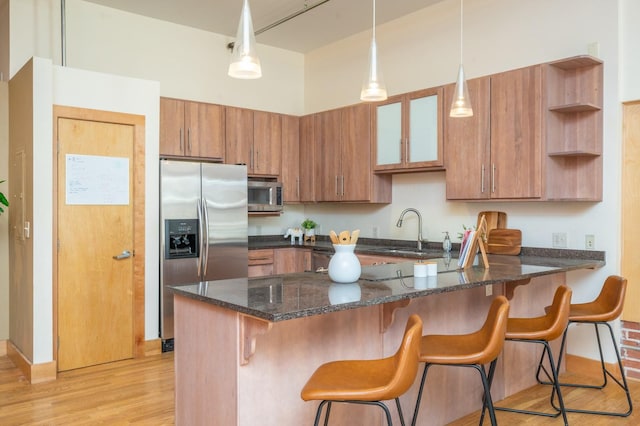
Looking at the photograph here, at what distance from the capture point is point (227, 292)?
86.6 inches

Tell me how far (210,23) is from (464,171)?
308cm

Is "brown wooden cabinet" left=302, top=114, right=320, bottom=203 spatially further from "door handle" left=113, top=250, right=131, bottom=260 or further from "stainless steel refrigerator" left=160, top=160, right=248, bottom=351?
"door handle" left=113, top=250, right=131, bottom=260

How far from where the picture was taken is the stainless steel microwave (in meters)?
5.33

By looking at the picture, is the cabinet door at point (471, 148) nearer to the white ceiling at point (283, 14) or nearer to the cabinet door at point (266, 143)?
the white ceiling at point (283, 14)

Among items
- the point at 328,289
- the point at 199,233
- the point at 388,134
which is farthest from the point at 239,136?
the point at 328,289

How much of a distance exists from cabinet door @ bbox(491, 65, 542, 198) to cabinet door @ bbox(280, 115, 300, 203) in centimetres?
245

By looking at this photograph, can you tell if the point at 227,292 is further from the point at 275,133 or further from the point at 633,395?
the point at 275,133

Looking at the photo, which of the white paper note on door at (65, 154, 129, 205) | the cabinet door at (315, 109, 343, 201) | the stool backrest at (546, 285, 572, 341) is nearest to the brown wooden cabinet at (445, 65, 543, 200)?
the stool backrest at (546, 285, 572, 341)

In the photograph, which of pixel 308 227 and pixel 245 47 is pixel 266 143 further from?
pixel 245 47

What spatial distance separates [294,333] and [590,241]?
103 inches

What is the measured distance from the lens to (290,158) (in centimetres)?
574

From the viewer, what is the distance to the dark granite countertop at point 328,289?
1.88 m

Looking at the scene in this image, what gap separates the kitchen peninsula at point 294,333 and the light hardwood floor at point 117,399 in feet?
2.14

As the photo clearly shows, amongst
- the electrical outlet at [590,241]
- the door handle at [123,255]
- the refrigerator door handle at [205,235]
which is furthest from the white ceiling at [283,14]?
the electrical outlet at [590,241]
